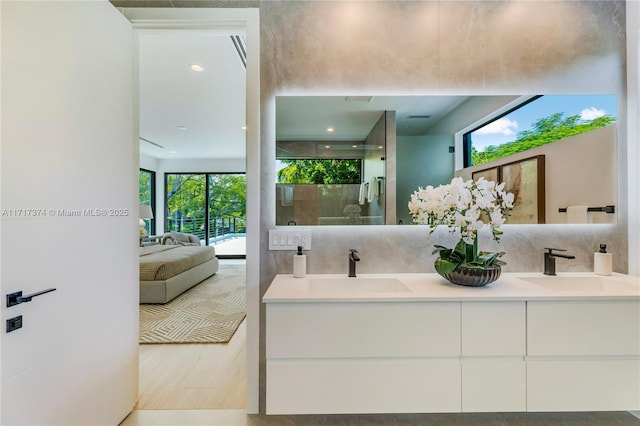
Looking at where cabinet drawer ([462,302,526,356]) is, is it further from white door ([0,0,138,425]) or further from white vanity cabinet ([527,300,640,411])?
white door ([0,0,138,425])

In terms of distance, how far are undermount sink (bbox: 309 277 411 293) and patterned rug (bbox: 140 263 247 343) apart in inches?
60.9

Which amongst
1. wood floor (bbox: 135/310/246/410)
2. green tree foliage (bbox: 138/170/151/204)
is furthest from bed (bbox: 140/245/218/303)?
green tree foliage (bbox: 138/170/151/204)

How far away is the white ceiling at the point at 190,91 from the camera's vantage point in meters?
2.39

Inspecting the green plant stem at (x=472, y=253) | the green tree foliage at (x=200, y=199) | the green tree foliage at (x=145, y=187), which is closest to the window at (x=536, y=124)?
the green plant stem at (x=472, y=253)

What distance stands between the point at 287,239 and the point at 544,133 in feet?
5.76

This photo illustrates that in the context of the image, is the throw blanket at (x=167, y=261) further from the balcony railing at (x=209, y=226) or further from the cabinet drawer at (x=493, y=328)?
the cabinet drawer at (x=493, y=328)

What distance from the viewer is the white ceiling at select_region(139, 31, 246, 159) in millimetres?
2386

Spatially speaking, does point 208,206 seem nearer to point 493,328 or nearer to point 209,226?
point 209,226

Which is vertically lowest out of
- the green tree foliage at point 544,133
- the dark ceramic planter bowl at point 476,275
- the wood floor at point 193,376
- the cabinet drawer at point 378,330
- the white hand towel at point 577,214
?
the wood floor at point 193,376

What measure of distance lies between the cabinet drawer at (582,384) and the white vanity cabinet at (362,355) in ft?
1.22

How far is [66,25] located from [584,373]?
2826 mm

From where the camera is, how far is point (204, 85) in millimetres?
3180

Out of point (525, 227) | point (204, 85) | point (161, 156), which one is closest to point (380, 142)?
point (525, 227)

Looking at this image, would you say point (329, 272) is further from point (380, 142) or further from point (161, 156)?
point (161, 156)
